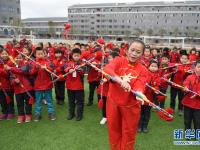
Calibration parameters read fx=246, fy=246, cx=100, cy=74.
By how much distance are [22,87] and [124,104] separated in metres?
2.89

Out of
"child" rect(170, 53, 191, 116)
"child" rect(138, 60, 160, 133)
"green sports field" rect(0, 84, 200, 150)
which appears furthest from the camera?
"child" rect(170, 53, 191, 116)

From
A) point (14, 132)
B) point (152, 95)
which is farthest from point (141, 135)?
point (14, 132)

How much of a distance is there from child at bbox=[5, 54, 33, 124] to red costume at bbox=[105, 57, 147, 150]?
8.40 ft

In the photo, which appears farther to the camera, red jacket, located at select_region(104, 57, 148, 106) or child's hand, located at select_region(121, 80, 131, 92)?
red jacket, located at select_region(104, 57, 148, 106)

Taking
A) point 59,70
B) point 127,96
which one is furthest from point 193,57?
point 127,96

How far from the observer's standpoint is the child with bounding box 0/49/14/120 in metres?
5.38

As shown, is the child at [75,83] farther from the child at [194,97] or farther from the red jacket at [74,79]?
the child at [194,97]

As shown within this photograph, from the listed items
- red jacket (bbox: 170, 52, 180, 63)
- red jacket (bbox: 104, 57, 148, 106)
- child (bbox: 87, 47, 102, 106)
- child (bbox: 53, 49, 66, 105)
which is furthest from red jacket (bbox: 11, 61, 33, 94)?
red jacket (bbox: 170, 52, 180, 63)

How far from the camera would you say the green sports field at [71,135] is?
4414mm

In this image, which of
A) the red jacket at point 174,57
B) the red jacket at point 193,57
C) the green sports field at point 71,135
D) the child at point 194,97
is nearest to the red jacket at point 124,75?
the green sports field at point 71,135

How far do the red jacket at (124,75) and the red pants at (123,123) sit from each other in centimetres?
8

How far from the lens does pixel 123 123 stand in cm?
333
